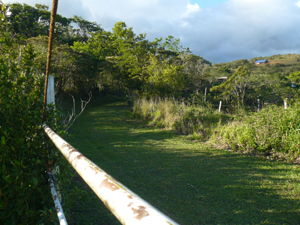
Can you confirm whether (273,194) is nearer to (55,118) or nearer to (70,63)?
(55,118)

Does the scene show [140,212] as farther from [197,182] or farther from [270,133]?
[270,133]

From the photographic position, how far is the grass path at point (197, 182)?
11.3ft

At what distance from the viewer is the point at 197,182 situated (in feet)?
15.5

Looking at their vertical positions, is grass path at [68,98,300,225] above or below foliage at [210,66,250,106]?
below

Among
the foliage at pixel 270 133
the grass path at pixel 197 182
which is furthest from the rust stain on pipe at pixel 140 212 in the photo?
the foliage at pixel 270 133

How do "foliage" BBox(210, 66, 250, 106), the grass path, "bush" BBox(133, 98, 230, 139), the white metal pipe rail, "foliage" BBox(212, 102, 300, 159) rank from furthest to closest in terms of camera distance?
"foliage" BBox(210, 66, 250, 106) → "bush" BBox(133, 98, 230, 139) → "foliage" BBox(212, 102, 300, 159) → the grass path → the white metal pipe rail

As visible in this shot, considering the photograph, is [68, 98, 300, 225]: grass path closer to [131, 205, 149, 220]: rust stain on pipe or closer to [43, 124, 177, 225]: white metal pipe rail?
[43, 124, 177, 225]: white metal pipe rail

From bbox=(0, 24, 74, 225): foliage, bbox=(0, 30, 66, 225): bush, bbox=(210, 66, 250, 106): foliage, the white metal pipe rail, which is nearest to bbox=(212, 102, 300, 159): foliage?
bbox=(0, 24, 74, 225): foliage

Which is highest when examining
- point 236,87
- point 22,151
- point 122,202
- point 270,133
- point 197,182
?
point 236,87

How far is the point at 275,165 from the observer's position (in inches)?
219

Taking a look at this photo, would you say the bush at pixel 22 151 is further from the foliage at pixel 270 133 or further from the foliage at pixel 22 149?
the foliage at pixel 270 133

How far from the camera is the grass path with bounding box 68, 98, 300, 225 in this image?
11.3 ft

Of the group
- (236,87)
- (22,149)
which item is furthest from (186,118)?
(236,87)

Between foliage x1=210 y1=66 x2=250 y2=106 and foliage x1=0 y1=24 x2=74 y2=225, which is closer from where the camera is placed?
foliage x1=0 y1=24 x2=74 y2=225
